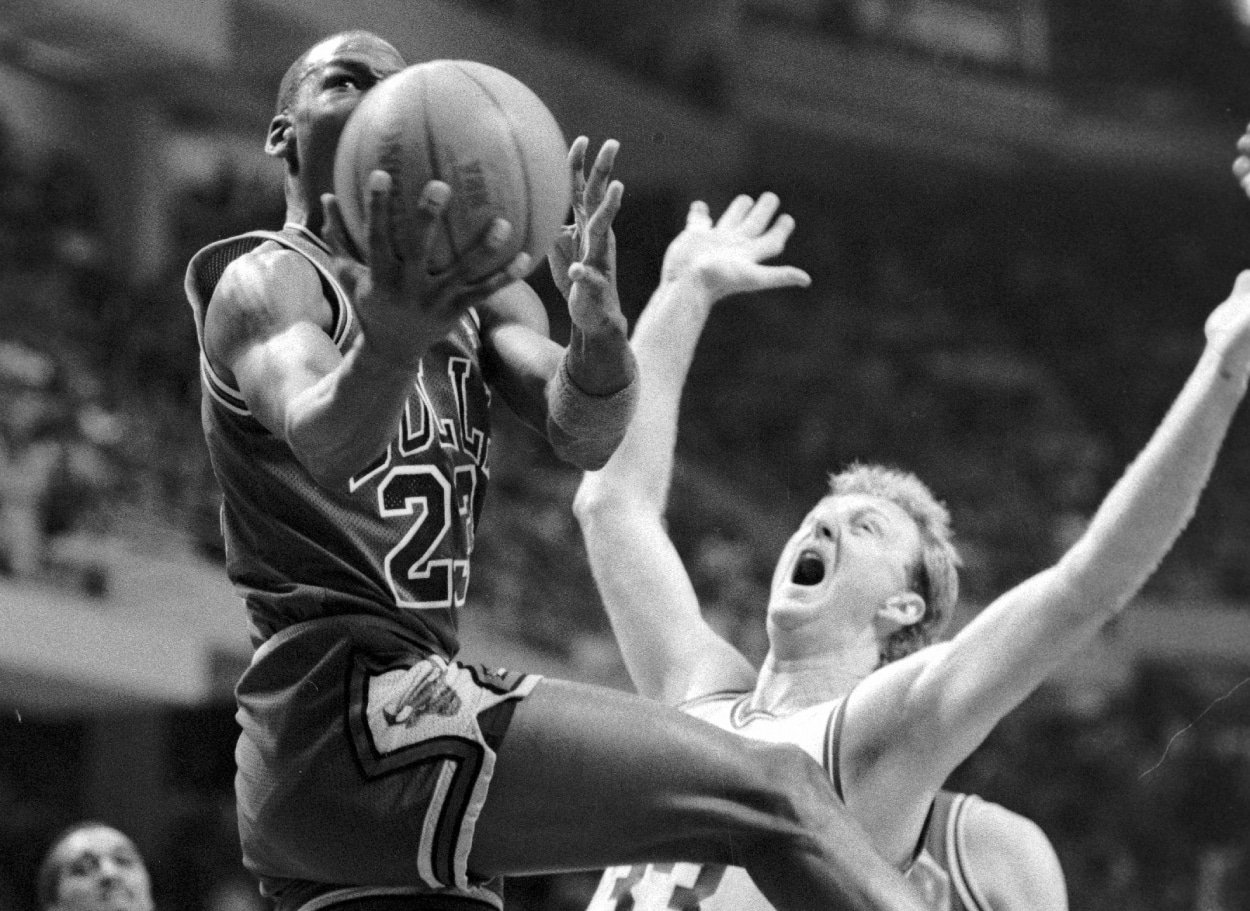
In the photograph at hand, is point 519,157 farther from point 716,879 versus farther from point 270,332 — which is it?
point 716,879

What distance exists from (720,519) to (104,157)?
5267 millimetres

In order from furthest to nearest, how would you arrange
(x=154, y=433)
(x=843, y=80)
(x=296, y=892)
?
(x=843, y=80), (x=154, y=433), (x=296, y=892)

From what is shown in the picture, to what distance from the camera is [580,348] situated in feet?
9.64

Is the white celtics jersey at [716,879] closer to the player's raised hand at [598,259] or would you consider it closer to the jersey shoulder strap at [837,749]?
the jersey shoulder strap at [837,749]

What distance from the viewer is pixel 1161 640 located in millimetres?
16891

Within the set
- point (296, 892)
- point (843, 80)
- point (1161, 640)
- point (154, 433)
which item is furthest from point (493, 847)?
point (843, 80)

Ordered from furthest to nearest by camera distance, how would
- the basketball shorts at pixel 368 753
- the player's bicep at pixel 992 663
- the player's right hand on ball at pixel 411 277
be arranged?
1. the player's bicep at pixel 992 663
2. the basketball shorts at pixel 368 753
3. the player's right hand on ball at pixel 411 277

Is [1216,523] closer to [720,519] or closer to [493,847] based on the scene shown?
[720,519]

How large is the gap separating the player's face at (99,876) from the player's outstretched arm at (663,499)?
5.99 feet

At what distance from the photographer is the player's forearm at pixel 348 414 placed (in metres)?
2.50

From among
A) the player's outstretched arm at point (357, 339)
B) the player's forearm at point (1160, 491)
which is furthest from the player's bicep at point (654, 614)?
the player's outstretched arm at point (357, 339)

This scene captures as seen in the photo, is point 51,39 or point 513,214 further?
point 51,39

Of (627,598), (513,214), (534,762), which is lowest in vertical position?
(627,598)

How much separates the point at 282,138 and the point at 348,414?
0.69m
